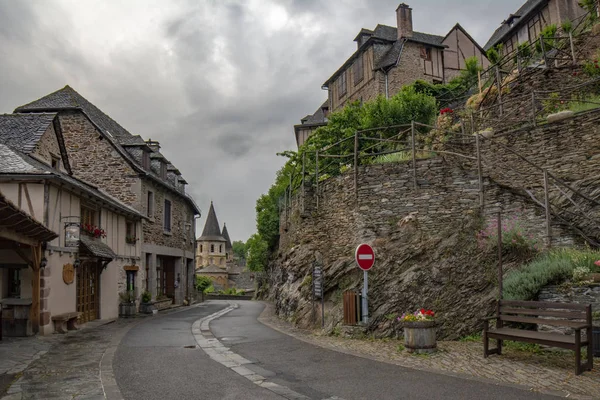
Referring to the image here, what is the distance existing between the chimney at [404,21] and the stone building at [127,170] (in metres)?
16.4

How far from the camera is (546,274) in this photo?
8789 mm

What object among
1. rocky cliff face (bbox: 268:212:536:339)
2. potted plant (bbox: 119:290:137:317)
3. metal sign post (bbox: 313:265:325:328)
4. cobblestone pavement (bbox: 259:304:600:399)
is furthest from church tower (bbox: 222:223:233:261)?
cobblestone pavement (bbox: 259:304:600:399)

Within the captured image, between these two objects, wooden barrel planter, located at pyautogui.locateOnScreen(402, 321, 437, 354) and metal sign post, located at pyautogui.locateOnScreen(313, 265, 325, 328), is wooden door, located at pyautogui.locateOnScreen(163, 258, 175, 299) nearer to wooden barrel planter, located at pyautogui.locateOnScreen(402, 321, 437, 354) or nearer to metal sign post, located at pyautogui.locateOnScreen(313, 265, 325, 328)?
metal sign post, located at pyautogui.locateOnScreen(313, 265, 325, 328)

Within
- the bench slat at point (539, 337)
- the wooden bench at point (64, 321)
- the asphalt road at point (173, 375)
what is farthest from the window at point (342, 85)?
the bench slat at point (539, 337)

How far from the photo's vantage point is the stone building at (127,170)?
20469 mm

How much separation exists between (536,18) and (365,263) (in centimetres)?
2348

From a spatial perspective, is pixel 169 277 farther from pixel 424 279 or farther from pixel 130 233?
pixel 424 279

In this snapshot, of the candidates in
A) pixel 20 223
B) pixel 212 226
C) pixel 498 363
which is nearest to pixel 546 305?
pixel 498 363

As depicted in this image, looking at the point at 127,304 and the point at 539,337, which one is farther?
the point at 127,304

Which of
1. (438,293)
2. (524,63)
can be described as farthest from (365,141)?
(438,293)

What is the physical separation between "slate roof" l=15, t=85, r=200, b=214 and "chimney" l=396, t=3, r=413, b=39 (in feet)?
54.9

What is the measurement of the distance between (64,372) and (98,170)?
14621 millimetres

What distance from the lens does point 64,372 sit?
7512 millimetres

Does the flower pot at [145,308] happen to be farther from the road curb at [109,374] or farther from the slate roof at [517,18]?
the slate roof at [517,18]
